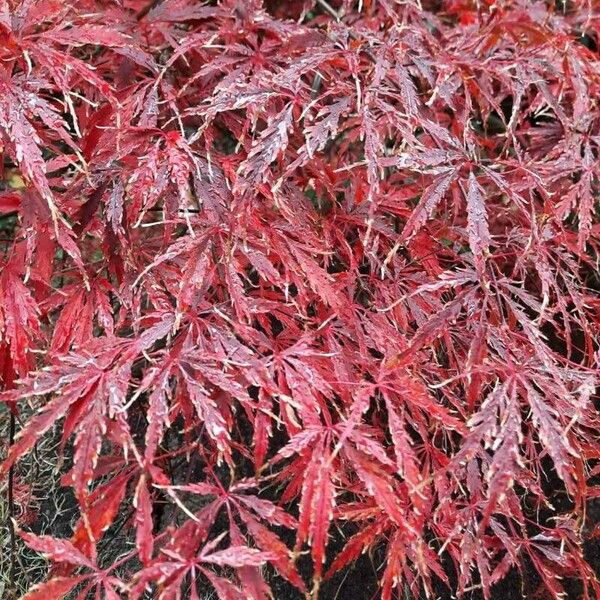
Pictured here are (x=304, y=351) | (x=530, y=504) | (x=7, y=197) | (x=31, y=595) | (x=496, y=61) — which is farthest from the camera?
(x=530, y=504)

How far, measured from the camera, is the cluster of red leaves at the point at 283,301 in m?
0.68

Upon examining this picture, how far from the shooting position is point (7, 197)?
0.87 m

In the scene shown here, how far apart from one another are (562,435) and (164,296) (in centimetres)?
46

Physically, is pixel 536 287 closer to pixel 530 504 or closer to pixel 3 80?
pixel 530 504

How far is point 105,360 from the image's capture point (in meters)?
0.72

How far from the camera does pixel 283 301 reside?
0.91 metres

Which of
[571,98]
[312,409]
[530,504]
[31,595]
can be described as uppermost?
[571,98]

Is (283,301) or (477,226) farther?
(283,301)

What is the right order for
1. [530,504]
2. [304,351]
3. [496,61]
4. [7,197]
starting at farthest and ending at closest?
[530,504] < [496,61] < [7,197] < [304,351]

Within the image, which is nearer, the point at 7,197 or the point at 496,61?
the point at 7,197

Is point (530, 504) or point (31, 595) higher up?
point (31, 595)

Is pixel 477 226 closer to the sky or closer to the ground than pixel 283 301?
closer to the sky

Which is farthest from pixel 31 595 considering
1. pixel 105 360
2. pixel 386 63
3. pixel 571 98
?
pixel 571 98

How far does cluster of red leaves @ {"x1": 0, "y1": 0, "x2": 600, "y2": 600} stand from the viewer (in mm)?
683
